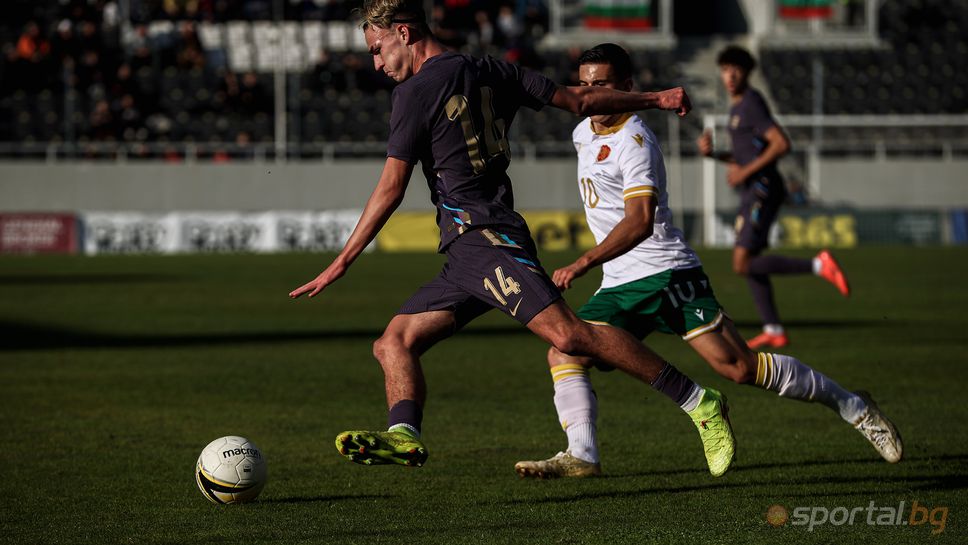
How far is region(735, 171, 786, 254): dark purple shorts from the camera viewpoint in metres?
12.1

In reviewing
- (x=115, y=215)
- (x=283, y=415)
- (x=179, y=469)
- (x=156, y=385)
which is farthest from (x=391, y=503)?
(x=115, y=215)

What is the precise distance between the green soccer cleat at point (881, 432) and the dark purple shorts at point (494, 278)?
1.85 metres

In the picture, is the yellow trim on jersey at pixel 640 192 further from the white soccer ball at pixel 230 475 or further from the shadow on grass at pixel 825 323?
the shadow on grass at pixel 825 323

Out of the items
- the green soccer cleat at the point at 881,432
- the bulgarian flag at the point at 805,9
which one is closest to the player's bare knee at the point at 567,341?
the green soccer cleat at the point at 881,432

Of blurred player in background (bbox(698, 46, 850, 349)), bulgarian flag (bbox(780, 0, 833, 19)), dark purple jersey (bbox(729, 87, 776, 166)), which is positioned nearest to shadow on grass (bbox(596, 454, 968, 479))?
blurred player in background (bbox(698, 46, 850, 349))

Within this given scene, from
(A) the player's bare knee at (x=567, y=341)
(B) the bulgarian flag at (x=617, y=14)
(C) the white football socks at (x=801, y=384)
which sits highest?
(B) the bulgarian flag at (x=617, y=14)

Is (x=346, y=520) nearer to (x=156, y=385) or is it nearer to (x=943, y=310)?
(x=156, y=385)

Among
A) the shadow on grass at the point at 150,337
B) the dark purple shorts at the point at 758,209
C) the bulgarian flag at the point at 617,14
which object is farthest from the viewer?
the bulgarian flag at the point at 617,14

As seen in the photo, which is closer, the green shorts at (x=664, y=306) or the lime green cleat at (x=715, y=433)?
the lime green cleat at (x=715, y=433)

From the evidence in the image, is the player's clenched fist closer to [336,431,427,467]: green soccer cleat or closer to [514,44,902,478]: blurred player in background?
[514,44,902,478]: blurred player in background

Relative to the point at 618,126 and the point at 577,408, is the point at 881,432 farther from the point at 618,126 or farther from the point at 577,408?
the point at 618,126

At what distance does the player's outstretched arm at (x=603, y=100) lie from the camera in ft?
18.1

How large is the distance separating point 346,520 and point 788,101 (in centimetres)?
3262

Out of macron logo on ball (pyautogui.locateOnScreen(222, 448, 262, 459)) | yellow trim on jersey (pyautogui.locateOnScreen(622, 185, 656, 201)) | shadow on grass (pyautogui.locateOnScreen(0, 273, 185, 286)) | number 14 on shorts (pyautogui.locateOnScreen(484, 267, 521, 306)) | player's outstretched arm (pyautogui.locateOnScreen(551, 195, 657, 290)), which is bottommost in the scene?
shadow on grass (pyautogui.locateOnScreen(0, 273, 185, 286))
